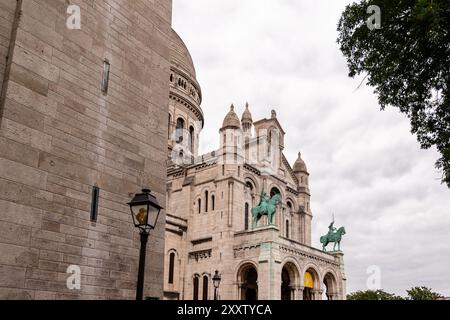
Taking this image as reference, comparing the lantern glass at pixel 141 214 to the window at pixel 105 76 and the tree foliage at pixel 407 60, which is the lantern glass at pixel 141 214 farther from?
the tree foliage at pixel 407 60

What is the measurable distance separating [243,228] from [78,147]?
29.0 m

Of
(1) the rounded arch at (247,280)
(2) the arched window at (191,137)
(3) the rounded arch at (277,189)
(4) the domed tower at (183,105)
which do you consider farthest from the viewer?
(2) the arched window at (191,137)

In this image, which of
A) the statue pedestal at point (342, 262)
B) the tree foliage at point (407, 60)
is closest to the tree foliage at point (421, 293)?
the statue pedestal at point (342, 262)

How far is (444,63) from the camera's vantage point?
1342cm

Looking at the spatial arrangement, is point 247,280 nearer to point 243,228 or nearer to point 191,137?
point 243,228

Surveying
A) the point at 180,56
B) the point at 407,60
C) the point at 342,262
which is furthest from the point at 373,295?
the point at 407,60

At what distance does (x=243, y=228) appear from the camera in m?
39.8

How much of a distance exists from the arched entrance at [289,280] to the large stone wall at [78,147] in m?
25.6

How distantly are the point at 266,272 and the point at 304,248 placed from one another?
5.81 m

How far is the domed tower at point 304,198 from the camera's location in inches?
1843

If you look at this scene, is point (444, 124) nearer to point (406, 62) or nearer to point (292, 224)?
point (406, 62)

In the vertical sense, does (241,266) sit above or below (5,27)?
below

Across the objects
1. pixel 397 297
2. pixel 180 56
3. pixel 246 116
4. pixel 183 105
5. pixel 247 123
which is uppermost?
pixel 180 56

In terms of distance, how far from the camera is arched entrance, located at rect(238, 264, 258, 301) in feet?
123
